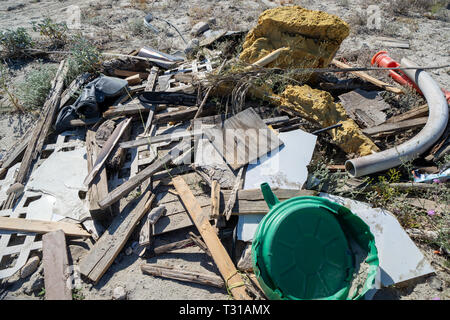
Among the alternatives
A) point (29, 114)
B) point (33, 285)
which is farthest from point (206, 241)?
point (29, 114)

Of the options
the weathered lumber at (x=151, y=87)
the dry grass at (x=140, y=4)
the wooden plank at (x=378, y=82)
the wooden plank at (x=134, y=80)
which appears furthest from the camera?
the dry grass at (x=140, y=4)

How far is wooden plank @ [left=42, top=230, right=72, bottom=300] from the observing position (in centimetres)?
275

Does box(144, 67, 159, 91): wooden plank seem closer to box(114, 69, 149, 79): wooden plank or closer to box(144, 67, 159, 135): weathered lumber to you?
box(144, 67, 159, 135): weathered lumber

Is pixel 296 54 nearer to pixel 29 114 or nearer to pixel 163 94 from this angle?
pixel 163 94

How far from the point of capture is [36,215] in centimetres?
353

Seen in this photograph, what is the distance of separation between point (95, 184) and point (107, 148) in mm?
662

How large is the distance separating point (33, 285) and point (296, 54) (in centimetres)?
506

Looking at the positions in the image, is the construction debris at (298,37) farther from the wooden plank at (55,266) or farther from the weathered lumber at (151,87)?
the wooden plank at (55,266)

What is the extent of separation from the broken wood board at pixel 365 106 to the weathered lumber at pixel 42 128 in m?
5.24

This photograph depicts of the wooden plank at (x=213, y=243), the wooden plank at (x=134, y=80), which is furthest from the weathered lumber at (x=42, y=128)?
the wooden plank at (x=213, y=243)

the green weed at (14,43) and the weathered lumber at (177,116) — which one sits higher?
the green weed at (14,43)

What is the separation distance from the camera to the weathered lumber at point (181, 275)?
109 inches

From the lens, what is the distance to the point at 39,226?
3285 mm

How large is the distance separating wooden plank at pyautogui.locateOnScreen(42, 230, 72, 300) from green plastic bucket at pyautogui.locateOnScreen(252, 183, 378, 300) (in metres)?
2.12
